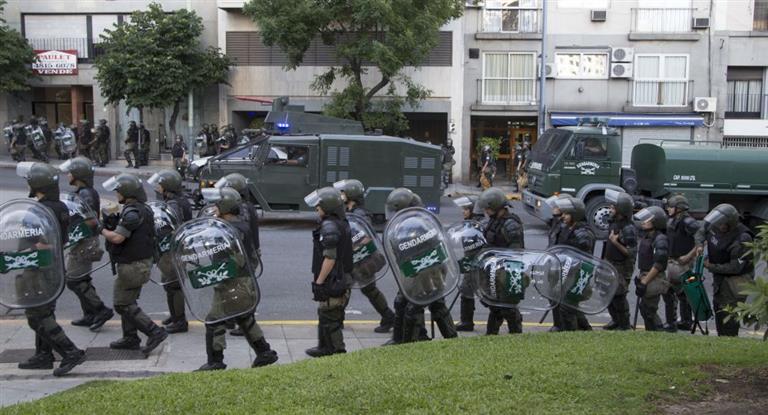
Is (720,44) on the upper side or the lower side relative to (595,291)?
upper

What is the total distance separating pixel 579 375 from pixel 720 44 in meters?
26.6

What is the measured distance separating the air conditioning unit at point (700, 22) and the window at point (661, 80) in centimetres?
111

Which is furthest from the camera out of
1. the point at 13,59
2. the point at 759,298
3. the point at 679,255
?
the point at 13,59

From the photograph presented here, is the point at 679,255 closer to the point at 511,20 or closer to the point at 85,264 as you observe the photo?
the point at 85,264

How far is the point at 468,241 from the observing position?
891 cm

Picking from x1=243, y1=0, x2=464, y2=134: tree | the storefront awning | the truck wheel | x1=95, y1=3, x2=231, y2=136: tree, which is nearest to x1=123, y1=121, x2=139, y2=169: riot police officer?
x1=95, y1=3, x2=231, y2=136: tree

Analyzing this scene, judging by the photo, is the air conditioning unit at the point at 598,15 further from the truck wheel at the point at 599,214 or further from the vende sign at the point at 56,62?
the vende sign at the point at 56,62

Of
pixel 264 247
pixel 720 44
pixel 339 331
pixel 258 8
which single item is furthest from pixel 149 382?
pixel 720 44

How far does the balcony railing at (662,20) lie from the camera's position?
95.5 feet

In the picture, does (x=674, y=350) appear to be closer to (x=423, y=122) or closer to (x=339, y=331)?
(x=339, y=331)

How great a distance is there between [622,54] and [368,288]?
22.3 meters

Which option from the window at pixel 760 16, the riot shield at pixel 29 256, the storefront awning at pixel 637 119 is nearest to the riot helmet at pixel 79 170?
the riot shield at pixel 29 256

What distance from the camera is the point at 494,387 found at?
5.56 m

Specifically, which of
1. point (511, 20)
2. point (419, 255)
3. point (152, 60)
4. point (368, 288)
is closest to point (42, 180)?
point (368, 288)
